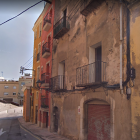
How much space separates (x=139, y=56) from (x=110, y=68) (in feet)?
5.60

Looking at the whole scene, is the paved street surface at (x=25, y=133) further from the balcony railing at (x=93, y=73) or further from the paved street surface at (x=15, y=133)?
the balcony railing at (x=93, y=73)

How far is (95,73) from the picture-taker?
944 cm

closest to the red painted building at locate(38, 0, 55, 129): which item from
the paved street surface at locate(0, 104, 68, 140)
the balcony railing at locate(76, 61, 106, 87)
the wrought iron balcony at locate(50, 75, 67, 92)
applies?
the paved street surface at locate(0, 104, 68, 140)

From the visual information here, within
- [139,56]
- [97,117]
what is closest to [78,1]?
[139,56]

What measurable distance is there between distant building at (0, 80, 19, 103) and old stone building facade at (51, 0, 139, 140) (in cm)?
6130

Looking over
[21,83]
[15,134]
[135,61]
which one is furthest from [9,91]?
[135,61]

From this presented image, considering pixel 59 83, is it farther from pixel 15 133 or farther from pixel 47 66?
pixel 15 133

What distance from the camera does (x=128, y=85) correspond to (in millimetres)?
7070

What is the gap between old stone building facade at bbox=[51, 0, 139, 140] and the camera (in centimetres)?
732

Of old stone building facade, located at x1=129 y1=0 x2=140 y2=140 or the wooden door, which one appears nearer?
old stone building facade, located at x1=129 y1=0 x2=140 y2=140

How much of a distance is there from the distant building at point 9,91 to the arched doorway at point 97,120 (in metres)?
65.6

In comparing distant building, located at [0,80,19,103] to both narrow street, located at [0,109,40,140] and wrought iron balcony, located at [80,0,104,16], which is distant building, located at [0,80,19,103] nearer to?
narrow street, located at [0,109,40,140]

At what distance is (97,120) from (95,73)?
2565 millimetres

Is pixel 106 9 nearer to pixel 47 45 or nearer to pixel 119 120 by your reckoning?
pixel 119 120
